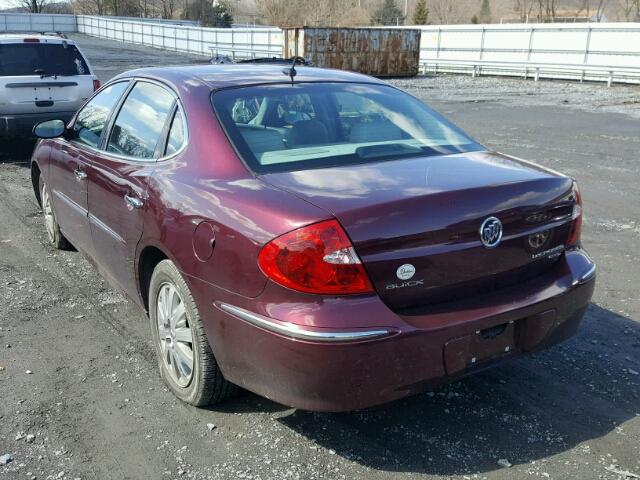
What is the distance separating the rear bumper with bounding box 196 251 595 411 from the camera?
2578 mm

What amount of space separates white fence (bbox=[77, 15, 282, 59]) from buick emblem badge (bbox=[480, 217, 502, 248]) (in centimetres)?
3192

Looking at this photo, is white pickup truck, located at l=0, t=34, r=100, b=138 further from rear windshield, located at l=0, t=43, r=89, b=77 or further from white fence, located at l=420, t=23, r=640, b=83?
white fence, located at l=420, t=23, r=640, b=83

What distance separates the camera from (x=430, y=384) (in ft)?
9.15

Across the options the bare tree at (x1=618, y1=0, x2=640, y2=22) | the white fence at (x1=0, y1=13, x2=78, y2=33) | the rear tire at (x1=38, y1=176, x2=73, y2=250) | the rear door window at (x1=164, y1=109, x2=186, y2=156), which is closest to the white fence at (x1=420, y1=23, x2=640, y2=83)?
the bare tree at (x1=618, y1=0, x2=640, y2=22)

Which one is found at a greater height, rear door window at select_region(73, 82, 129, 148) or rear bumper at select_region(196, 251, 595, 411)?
rear door window at select_region(73, 82, 129, 148)

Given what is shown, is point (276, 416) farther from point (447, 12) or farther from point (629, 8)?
point (447, 12)

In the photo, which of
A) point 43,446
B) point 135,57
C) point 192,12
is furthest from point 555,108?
point 192,12

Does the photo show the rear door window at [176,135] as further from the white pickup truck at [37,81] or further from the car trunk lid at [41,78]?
the car trunk lid at [41,78]

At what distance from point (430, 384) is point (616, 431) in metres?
1.05

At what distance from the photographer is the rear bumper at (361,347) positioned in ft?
8.46

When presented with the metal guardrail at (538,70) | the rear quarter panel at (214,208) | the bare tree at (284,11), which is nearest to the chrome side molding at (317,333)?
the rear quarter panel at (214,208)

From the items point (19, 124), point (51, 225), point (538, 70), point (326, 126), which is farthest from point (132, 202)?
point (538, 70)

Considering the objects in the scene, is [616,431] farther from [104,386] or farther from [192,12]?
[192,12]

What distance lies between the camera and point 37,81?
31.6 ft
